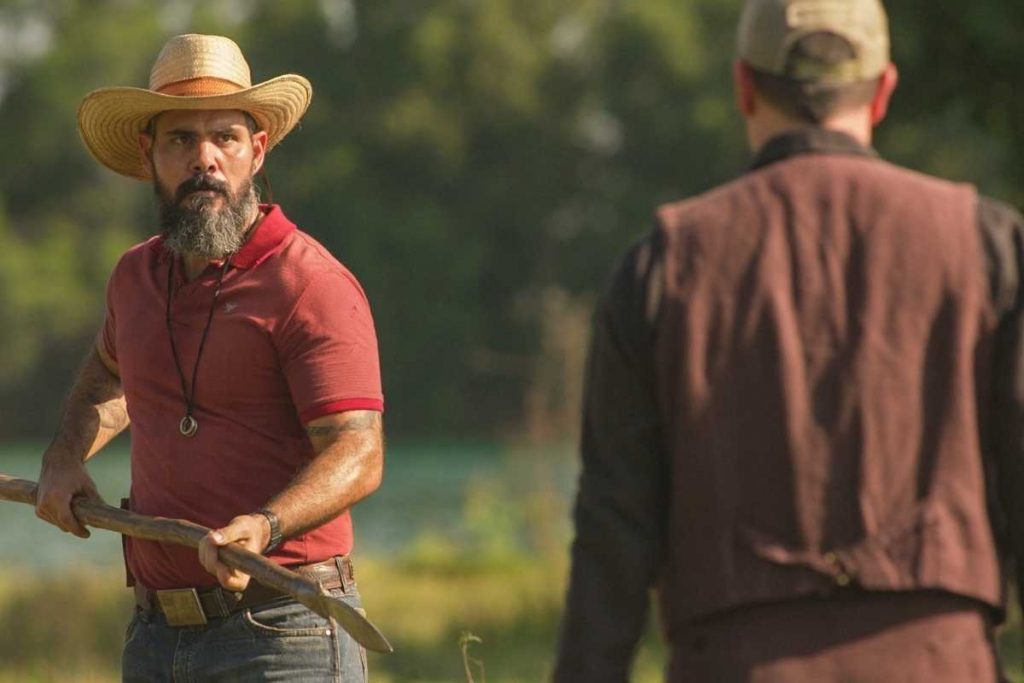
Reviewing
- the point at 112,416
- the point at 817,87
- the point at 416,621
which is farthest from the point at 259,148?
the point at 416,621

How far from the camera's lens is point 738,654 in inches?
120

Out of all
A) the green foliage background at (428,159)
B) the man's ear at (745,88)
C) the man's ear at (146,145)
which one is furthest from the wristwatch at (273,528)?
the green foliage background at (428,159)

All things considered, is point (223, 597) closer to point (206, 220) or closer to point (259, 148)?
point (206, 220)

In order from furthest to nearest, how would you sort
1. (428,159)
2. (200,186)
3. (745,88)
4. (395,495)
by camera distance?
(428,159)
(395,495)
(200,186)
(745,88)

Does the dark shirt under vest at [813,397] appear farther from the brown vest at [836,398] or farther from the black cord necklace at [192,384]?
the black cord necklace at [192,384]

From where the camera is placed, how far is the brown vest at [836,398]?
9.91 feet

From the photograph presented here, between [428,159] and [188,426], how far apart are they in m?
57.2

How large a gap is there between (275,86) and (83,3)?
55579mm

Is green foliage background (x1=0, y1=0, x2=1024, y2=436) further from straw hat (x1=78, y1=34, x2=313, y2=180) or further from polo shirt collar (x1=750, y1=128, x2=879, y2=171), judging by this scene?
polo shirt collar (x1=750, y1=128, x2=879, y2=171)

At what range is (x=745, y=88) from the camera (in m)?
3.19

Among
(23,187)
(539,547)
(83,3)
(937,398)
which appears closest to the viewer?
(937,398)

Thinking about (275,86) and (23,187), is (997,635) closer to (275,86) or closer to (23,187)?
(275,86)

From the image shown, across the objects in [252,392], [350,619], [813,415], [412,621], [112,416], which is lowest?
[412,621]

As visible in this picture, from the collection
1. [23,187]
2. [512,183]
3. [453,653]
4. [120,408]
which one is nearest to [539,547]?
[453,653]
